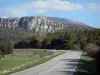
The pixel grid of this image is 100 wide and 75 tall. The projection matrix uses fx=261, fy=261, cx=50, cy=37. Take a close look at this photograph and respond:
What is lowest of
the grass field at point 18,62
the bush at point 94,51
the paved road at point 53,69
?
the grass field at point 18,62

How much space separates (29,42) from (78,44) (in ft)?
120

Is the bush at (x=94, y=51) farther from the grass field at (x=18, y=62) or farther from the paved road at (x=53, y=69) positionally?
the grass field at (x=18, y=62)

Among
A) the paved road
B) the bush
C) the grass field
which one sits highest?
the bush

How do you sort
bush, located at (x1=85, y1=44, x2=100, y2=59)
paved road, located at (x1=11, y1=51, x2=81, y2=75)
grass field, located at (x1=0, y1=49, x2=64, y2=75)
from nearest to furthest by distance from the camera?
1. bush, located at (x1=85, y1=44, x2=100, y2=59)
2. paved road, located at (x1=11, y1=51, x2=81, y2=75)
3. grass field, located at (x1=0, y1=49, x2=64, y2=75)

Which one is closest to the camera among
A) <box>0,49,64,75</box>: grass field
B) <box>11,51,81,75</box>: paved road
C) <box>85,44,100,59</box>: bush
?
<box>85,44,100,59</box>: bush

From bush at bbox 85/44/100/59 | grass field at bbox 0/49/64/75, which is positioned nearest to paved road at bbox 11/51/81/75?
grass field at bbox 0/49/64/75

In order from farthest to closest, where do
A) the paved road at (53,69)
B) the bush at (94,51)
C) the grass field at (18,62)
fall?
the grass field at (18,62) < the paved road at (53,69) < the bush at (94,51)

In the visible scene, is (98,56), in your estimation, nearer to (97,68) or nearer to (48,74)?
(97,68)

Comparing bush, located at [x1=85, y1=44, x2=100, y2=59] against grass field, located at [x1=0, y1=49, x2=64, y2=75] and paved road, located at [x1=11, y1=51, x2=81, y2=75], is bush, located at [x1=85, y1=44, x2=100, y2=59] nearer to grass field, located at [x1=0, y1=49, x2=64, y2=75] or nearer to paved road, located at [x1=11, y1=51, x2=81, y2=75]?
paved road, located at [x1=11, y1=51, x2=81, y2=75]

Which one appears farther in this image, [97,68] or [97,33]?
[97,33]

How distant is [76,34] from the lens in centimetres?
11688

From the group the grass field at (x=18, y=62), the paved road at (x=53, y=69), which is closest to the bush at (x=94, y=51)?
the paved road at (x=53, y=69)

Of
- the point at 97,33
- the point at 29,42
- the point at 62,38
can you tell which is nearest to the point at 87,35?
the point at 97,33

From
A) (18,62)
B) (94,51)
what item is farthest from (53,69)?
(18,62)
